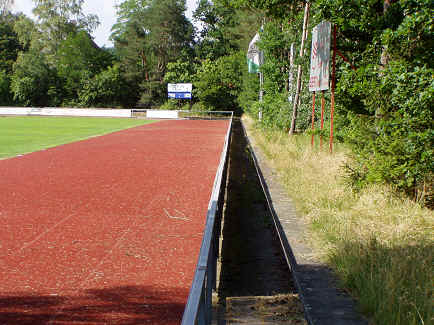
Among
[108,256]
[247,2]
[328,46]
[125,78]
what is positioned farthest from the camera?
[125,78]

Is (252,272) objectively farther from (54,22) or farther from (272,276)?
(54,22)

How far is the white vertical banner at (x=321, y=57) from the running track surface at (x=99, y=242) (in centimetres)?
367

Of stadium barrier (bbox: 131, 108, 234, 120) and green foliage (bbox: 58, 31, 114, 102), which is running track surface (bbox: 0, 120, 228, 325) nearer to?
stadium barrier (bbox: 131, 108, 234, 120)

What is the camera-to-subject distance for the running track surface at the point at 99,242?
444cm

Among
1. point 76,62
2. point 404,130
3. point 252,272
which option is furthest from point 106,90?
point 252,272

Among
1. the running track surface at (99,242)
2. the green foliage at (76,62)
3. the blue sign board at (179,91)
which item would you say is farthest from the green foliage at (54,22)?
the running track surface at (99,242)

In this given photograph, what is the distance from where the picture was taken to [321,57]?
10992 millimetres

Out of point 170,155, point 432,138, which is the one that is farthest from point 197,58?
point 432,138

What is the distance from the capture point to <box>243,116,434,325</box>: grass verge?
12.5 ft

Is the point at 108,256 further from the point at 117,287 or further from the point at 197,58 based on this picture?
the point at 197,58

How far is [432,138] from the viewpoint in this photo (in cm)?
645

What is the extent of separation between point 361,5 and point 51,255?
20.6 feet

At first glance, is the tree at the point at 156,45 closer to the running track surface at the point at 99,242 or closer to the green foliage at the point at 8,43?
the green foliage at the point at 8,43

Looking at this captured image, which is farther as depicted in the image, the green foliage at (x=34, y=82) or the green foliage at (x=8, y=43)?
the green foliage at (x=8, y=43)
